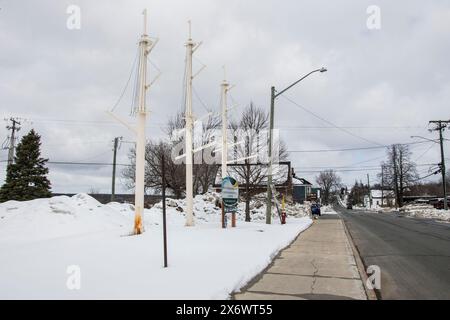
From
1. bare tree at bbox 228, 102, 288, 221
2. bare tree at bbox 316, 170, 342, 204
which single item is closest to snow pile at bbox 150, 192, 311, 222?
bare tree at bbox 228, 102, 288, 221

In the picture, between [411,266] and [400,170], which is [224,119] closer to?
[411,266]

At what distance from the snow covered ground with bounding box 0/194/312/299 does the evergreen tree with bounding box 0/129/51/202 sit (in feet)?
72.8

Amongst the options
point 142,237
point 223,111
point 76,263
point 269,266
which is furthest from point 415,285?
point 223,111

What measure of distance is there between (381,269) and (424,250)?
431 cm

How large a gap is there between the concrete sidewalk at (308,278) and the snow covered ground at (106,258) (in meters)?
0.35

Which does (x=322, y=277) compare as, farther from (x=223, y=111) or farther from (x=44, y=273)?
(x=223, y=111)

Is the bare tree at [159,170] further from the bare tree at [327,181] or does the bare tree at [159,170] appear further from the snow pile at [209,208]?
the bare tree at [327,181]

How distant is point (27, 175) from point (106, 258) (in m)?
32.3

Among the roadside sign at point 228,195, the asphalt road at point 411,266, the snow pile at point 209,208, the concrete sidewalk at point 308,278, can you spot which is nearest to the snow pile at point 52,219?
the roadside sign at point 228,195

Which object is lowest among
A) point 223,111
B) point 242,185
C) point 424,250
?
point 424,250

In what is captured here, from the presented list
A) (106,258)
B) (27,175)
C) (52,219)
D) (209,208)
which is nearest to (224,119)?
(52,219)

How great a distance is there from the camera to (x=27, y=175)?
1499 inches
